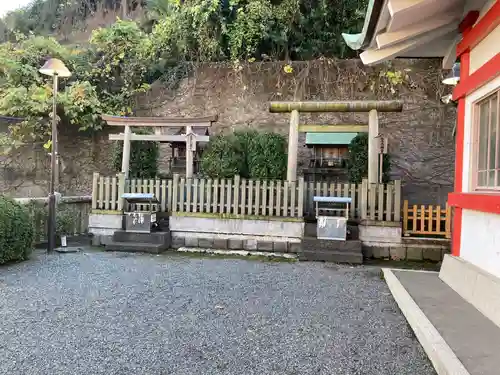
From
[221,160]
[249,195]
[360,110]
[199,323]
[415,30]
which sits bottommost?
[199,323]

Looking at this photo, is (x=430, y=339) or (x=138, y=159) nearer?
(x=430, y=339)

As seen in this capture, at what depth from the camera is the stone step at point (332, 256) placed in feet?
21.6

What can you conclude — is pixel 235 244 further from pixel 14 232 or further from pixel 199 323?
pixel 199 323

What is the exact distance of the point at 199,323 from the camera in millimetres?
3441

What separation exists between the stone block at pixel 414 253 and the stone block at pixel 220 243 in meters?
3.59

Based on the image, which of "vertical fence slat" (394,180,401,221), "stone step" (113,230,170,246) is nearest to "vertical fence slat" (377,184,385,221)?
"vertical fence slat" (394,180,401,221)

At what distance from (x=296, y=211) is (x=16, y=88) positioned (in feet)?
32.4

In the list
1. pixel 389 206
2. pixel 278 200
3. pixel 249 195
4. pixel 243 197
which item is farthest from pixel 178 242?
pixel 389 206

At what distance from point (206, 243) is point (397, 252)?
3829mm

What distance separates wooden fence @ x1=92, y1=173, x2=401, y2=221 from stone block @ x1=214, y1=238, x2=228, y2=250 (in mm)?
585

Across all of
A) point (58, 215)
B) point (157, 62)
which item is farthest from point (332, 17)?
point (58, 215)

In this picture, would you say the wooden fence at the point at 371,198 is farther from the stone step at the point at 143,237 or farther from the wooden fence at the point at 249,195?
the stone step at the point at 143,237

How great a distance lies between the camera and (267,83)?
500 inches

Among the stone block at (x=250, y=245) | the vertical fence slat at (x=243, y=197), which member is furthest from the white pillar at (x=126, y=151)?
the stone block at (x=250, y=245)
